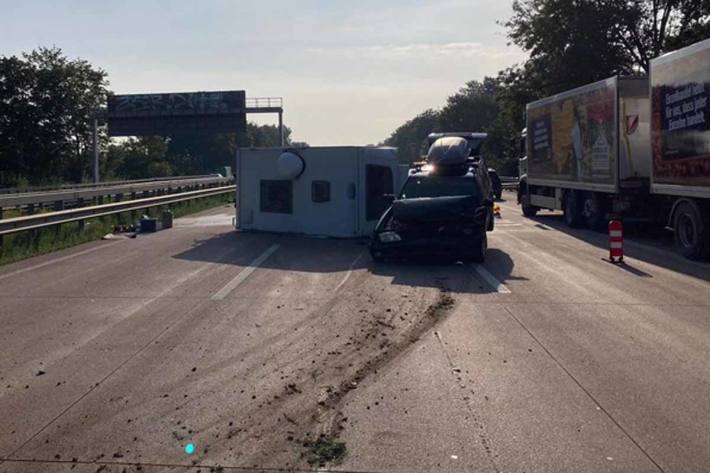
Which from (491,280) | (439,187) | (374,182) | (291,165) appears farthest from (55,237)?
(491,280)

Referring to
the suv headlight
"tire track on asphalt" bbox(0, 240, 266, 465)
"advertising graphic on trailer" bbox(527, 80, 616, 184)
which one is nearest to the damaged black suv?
the suv headlight

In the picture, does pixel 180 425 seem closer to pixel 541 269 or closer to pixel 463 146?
pixel 541 269

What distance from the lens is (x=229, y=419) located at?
6.17 meters

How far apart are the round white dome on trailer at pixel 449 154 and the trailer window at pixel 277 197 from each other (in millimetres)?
4588

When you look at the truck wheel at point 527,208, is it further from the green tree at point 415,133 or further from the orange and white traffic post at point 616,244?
the green tree at point 415,133

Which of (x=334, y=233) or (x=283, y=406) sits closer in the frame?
(x=283, y=406)

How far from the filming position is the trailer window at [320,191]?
20.1 meters

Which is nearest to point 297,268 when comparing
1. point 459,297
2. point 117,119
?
point 459,297

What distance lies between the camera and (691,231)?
16.1 meters

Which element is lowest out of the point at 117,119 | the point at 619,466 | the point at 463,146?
the point at 619,466

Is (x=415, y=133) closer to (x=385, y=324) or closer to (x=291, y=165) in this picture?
(x=291, y=165)

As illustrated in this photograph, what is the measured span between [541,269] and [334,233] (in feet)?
22.7

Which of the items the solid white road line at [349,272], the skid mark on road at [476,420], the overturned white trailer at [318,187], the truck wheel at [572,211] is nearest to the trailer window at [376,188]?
the overturned white trailer at [318,187]

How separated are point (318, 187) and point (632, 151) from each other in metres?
7.64
